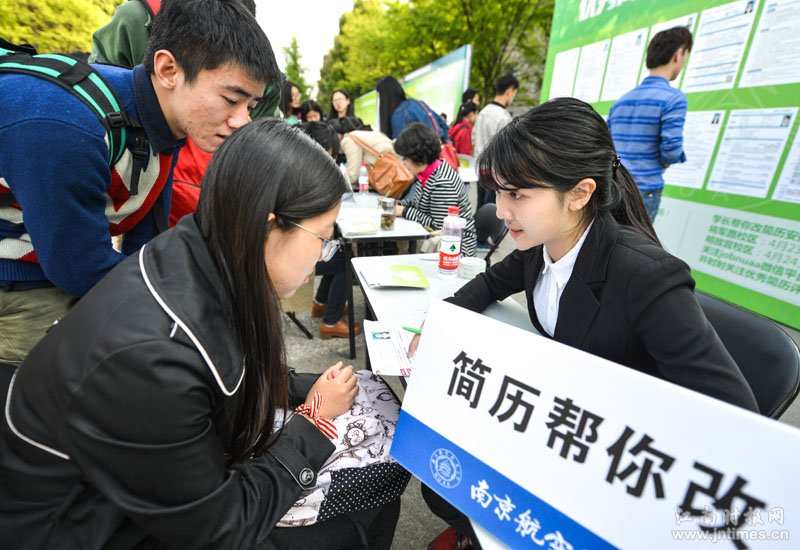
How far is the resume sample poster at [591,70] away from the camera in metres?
4.35

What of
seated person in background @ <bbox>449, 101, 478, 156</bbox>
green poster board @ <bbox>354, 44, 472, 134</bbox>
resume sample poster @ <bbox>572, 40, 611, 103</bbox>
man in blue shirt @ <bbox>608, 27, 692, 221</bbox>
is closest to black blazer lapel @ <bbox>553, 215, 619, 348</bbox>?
man in blue shirt @ <bbox>608, 27, 692, 221</bbox>

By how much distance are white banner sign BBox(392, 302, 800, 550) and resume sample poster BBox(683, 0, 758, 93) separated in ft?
12.6

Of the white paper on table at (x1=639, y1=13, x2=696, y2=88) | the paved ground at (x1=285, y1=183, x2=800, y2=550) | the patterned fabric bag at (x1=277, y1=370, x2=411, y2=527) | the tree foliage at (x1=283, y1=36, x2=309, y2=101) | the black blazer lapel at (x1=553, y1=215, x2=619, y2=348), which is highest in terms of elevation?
the tree foliage at (x1=283, y1=36, x2=309, y2=101)

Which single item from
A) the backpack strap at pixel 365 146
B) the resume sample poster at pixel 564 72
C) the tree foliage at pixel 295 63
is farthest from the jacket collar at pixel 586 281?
the tree foliage at pixel 295 63

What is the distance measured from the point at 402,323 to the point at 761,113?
3.46 metres

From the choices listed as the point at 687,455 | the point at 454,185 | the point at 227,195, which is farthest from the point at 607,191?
the point at 454,185

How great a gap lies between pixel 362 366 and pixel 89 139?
203 cm

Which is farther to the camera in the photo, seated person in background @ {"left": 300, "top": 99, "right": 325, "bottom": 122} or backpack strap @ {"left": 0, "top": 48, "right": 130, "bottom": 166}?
seated person in background @ {"left": 300, "top": 99, "right": 325, "bottom": 122}

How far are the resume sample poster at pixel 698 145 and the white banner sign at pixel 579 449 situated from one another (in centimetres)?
378

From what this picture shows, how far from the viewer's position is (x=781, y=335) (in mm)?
1018

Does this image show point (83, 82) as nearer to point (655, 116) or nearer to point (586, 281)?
point (586, 281)

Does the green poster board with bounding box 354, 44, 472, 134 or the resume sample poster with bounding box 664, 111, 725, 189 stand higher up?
the green poster board with bounding box 354, 44, 472, 134

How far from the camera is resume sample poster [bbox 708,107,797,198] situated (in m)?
2.86

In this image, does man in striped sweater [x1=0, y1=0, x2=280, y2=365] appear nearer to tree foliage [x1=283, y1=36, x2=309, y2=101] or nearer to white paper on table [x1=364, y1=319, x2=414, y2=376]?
white paper on table [x1=364, y1=319, x2=414, y2=376]
